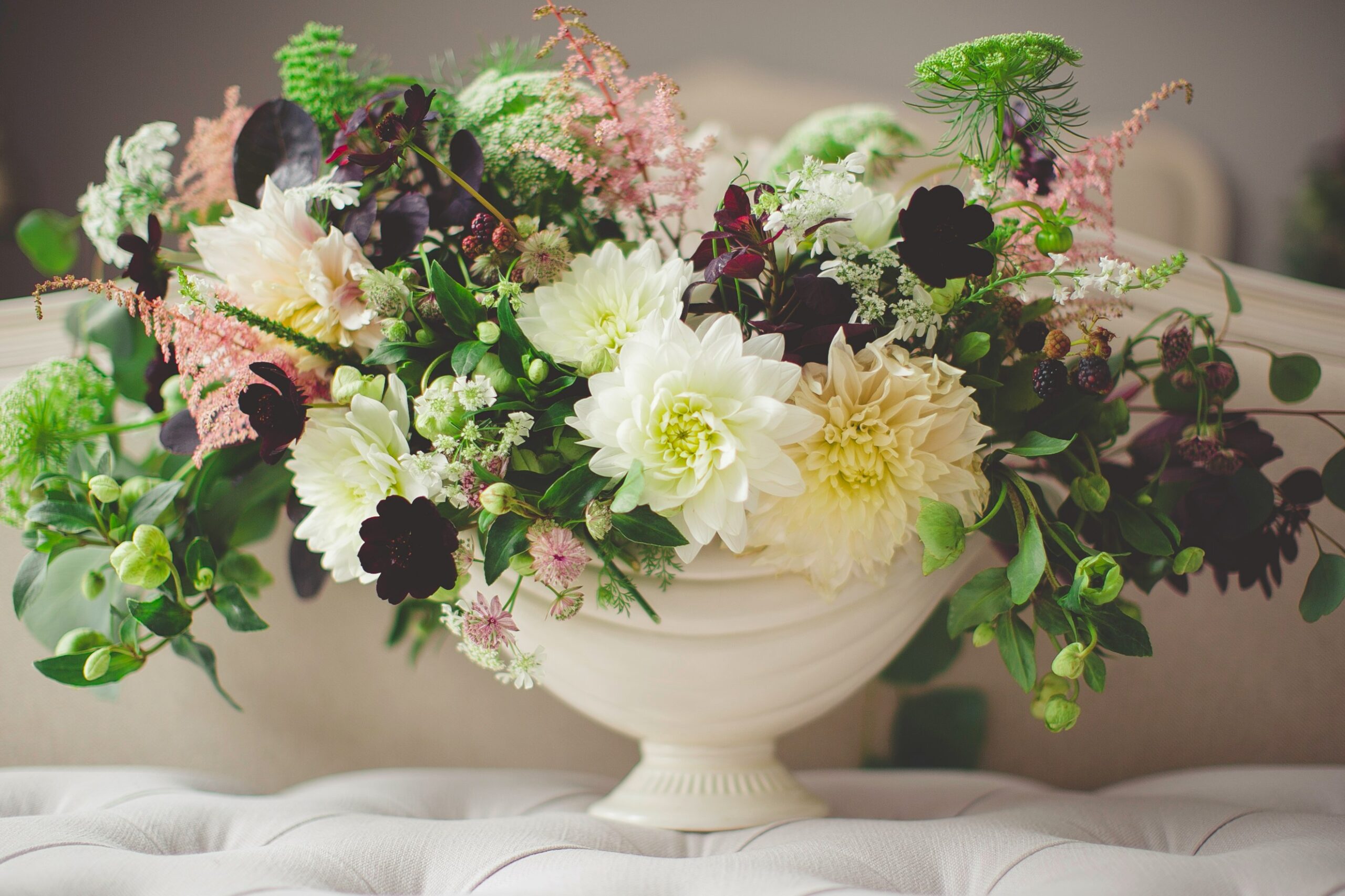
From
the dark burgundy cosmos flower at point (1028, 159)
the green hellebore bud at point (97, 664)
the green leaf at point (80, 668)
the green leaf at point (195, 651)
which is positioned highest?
the dark burgundy cosmos flower at point (1028, 159)

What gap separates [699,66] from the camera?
3.70ft

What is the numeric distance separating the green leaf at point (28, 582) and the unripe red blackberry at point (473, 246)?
0.36 metres

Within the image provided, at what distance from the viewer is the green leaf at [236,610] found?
0.53 m

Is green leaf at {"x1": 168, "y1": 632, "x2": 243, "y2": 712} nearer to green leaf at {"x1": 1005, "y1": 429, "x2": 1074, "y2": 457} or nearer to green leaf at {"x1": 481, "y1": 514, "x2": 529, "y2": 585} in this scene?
green leaf at {"x1": 481, "y1": 514, "x2": 529, "y2": 585}

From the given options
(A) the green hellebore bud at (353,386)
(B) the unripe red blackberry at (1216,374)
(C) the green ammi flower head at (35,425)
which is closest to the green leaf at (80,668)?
(C) the green ammi flower head at (35,425)

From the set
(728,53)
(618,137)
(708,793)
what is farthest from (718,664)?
(728,53)

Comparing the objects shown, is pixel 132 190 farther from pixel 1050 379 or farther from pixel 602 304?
pixel 1050 379

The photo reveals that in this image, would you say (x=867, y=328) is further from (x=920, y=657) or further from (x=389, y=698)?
(x=389, y=698)

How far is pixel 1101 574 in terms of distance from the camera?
428mm

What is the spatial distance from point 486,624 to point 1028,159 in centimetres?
47

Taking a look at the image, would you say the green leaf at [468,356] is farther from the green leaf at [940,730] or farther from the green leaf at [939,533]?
the green leaf at [940,730]

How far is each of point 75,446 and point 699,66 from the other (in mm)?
884

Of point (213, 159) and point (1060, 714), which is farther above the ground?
point (213, 159)

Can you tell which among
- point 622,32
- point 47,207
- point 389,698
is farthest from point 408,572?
point 47,207
